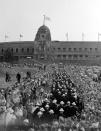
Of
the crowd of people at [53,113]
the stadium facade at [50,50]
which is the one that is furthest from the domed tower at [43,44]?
the crowd of people at [53,113]

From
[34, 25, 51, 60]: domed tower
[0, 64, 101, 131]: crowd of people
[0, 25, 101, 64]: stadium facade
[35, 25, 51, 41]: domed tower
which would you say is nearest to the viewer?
[0, 64, 101, 131]: crowd of people

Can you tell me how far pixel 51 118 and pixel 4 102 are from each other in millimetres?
1422

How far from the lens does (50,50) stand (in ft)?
254

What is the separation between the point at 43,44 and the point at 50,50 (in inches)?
109

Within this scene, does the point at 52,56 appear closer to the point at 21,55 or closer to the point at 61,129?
the point at 21,55

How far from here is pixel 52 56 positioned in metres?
78.1

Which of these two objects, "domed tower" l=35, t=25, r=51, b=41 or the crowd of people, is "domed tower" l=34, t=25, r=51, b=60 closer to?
"domed tower" l=35, t=25, r=51, b=41

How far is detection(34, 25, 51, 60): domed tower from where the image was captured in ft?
245

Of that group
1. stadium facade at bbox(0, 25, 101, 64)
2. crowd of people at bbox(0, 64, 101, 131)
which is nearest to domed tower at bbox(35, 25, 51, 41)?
stadium facade at bbox(0, 25, 101, 64)

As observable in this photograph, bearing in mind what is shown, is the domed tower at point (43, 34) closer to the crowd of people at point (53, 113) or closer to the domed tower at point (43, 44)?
the domed tower at point (43, 44)

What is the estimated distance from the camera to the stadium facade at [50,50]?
75.4 metres

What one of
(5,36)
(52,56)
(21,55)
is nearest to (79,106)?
(52,56)

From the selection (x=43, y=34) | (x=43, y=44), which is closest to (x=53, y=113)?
(x=43, y=34)

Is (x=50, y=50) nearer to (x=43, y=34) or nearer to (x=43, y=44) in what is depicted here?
(x=43, y=44)
